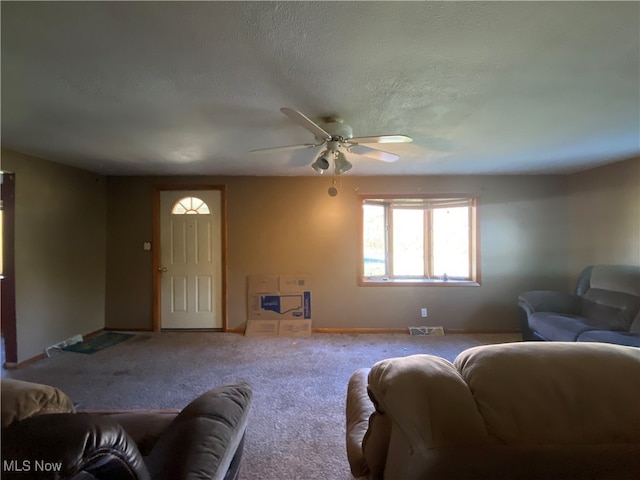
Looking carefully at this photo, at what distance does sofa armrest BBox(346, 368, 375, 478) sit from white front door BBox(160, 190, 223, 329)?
3.46 metres

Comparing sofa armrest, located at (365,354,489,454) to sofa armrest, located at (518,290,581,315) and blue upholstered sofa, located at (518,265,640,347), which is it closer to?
blue upholstered sofa, located at (518,265,640,347)

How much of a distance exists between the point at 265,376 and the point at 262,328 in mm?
1412

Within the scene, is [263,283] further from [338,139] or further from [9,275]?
[338,139]

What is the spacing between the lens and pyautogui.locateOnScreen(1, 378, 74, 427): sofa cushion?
721 mm

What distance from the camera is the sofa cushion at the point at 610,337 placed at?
2676 mm

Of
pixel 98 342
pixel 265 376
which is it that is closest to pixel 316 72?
pixel 265 376

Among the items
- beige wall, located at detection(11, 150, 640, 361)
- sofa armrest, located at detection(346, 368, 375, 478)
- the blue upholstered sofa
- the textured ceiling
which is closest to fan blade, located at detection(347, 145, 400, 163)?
the textured ceiling

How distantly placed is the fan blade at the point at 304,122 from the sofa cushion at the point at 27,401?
152cm

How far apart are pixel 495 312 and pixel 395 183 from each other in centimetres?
230

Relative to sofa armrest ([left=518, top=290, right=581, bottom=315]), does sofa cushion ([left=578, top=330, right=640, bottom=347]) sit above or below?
below

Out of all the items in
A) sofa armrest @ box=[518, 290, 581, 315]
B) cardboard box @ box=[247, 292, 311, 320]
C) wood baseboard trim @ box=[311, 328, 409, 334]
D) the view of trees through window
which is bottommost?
wood baseboard trim @ box=[311, 328, 409, 334]

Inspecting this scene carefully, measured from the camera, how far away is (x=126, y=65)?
1.65m

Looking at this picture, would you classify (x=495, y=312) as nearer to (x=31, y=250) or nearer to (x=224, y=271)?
(x=224, y=271)

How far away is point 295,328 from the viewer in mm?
4531
